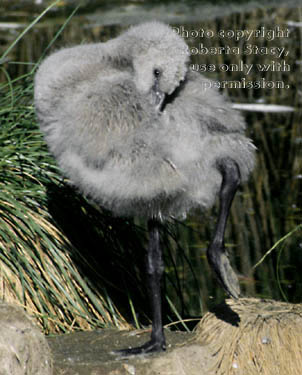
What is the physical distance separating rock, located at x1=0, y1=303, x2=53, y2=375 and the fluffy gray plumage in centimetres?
66

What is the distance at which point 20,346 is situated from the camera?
3.10 metres

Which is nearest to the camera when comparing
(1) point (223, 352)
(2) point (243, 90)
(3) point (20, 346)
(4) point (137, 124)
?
(3) point (20, 346)

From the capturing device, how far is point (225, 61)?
8.74m

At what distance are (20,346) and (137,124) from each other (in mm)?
1015

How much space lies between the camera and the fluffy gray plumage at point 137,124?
11.0 ft

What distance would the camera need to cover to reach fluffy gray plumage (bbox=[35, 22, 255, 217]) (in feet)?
11.0

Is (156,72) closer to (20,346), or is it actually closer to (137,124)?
(137,124)

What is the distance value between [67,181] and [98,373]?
134 centimetres

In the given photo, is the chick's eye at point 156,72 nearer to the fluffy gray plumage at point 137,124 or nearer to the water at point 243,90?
the fluffy gray plumage at point 137,124

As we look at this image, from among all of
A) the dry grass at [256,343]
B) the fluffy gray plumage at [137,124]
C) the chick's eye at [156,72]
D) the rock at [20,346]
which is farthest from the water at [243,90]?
the rock at [20,346]

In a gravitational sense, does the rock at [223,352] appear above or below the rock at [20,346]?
below

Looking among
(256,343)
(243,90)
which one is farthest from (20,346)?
(243,90)

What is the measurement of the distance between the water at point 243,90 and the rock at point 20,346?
4.92 feet

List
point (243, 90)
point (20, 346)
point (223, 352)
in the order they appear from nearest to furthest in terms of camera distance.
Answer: point (20, 346) < point (223, 352) < point (243, 90)
